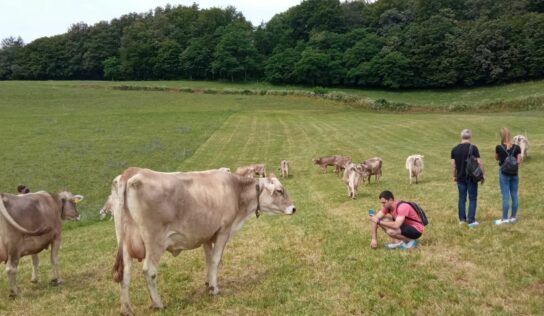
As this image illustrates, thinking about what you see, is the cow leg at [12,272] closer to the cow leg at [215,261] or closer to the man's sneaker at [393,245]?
the cow leg at [215,261]

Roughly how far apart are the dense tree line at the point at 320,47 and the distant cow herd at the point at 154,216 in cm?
9496

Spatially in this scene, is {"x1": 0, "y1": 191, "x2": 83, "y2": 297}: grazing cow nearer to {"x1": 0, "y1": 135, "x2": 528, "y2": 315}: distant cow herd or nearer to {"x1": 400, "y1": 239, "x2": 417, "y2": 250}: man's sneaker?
{"x1": 0, "y1": 135, "x2": 528, "y2": 315}: distant cow herd

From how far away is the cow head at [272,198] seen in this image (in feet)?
35.0

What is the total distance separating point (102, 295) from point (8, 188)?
18557 millimetres

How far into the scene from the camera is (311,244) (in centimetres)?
1252

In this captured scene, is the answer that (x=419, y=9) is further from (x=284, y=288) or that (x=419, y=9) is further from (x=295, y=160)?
(x=284, y=288)

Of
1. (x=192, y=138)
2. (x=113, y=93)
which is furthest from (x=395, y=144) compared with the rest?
(x=113, y=93)

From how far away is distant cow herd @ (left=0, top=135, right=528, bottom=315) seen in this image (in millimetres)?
8367

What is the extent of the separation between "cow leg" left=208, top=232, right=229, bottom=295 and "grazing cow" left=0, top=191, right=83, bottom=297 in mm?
3811

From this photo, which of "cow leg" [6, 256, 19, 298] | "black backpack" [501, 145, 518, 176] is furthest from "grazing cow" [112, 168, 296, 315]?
"black backpack" [501, 145, 518, 176]

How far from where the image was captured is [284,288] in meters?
9.23

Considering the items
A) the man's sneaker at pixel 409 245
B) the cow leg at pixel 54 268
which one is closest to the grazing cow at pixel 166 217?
the cow leg at pixel 54 268

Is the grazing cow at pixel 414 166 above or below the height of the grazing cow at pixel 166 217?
below

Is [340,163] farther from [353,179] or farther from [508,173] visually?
[508,173]
